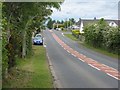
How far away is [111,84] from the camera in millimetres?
16578

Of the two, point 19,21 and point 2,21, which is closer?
point 2,21

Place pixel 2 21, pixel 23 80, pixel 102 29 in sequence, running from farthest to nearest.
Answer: pixel 102 29
pixel 23 80
pixel 2 21

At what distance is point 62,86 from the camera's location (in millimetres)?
16109

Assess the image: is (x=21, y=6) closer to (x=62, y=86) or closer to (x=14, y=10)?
(x=14, y=10)

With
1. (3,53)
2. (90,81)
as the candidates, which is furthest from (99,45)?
(3,53)

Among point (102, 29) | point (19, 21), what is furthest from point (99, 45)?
point (19, 21)

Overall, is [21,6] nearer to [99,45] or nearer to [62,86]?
[62,86]

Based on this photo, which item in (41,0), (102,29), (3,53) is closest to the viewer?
(3,53)

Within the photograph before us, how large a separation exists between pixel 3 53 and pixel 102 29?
1593 inches

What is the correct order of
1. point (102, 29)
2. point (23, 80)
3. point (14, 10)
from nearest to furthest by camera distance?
point (23, 80)
point (14, 10)
point (102, 29)

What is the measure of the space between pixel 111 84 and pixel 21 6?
5.59 metres

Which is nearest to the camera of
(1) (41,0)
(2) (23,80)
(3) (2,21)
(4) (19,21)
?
(3) (2,21)

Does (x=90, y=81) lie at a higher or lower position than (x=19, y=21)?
lower

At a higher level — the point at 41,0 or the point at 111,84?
the point at 41,0
